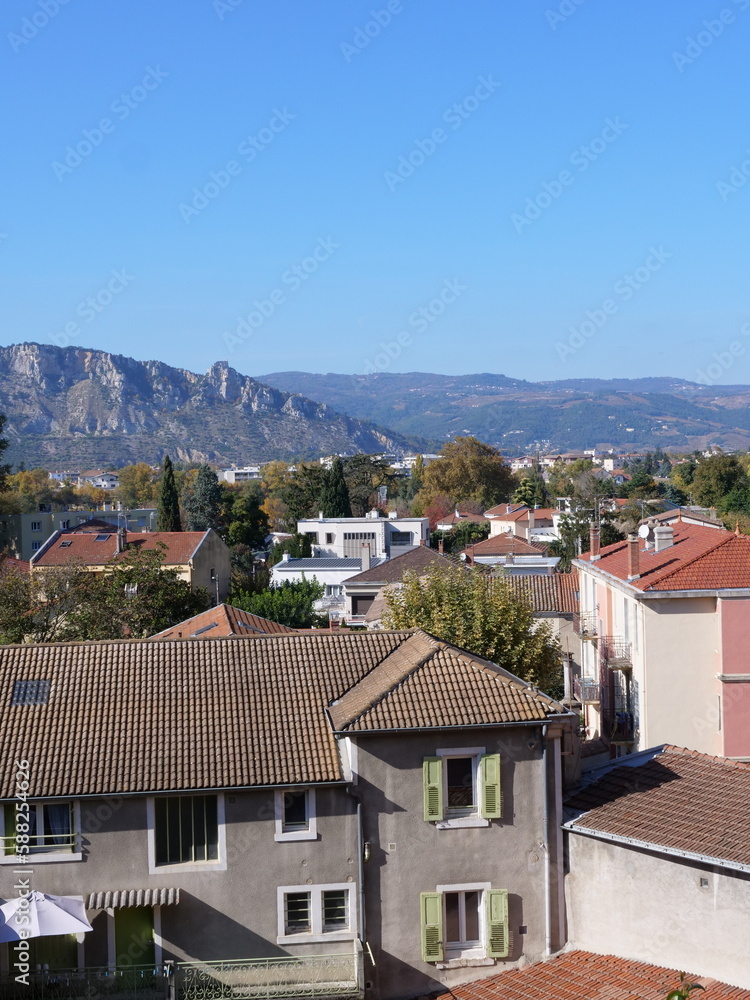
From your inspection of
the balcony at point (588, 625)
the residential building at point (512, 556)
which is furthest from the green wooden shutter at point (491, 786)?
the residential building at point (512, 556)

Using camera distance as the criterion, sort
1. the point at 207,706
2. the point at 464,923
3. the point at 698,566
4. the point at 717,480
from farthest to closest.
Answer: the point at 717,480 < the point at 698,566 < the point at 207,706 < the point at 464,923

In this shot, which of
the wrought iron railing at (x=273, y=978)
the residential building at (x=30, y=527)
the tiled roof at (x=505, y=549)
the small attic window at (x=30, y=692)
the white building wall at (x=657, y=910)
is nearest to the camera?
the white building wall at (x=657, y=910)

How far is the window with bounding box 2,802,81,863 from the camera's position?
1411cm

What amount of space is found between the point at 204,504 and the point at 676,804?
7855cm

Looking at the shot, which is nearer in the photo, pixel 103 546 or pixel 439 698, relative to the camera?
pixel 439 698

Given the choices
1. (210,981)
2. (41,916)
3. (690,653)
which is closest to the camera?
(41,916)

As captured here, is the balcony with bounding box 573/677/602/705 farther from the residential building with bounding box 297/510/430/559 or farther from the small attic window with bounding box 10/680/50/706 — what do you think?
the residential building with bounding box 297/510/430/559

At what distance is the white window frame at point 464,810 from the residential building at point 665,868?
131 cm

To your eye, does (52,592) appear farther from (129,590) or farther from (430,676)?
(430,676)

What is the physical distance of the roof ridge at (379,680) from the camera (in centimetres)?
1489

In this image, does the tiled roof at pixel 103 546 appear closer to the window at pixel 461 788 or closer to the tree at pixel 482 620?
the tree at pixel 482 620

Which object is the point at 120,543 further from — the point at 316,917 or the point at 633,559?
the point at 316,917

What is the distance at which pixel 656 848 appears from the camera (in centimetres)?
1370

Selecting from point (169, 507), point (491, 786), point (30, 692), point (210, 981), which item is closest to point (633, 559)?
point (491, 786)
